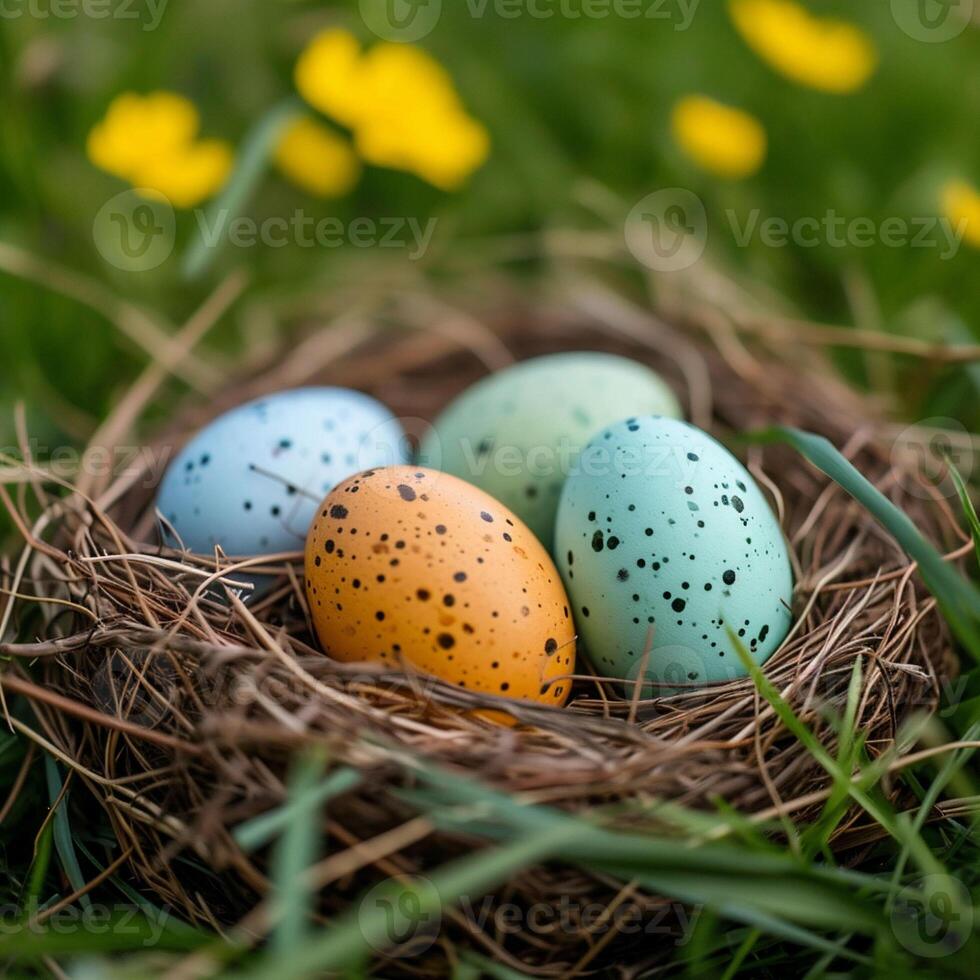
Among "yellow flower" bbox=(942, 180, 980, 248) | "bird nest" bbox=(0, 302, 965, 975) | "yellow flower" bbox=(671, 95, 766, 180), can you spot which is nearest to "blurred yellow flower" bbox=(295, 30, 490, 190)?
"yellow flower" bbox=(671, 95, 766, 180)

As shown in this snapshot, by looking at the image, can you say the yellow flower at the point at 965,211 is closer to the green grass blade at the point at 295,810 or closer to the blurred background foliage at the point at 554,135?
the blurred background foliage at the point at 554,135

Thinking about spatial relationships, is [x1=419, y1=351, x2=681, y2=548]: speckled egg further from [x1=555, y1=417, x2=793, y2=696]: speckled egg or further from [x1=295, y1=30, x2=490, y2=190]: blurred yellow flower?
[x1=295, y1=30, x2=490, y2=190]: blurred yellow flower

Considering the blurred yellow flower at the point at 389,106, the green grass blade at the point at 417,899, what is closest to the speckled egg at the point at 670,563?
the green grass blade at the point at 417,899

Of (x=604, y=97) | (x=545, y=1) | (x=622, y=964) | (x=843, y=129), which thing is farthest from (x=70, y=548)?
(x=843, y=129)

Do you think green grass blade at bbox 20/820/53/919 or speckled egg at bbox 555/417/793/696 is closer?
green grass blade at bbox 20/820/53/919

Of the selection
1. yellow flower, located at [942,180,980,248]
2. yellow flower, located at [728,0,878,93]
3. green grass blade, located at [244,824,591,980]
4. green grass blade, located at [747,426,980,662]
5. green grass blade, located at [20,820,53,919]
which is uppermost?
yellow flower, located at [728,0,878,93]

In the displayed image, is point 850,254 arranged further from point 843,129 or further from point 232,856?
point 232,856

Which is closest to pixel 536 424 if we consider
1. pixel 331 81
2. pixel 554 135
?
pixel 331 81
